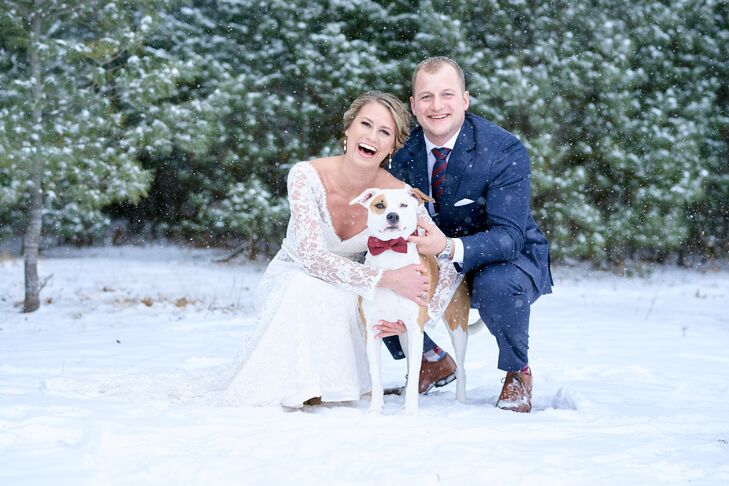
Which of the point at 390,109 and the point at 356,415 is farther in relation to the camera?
the point at 390,109

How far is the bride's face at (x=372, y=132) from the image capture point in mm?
3652

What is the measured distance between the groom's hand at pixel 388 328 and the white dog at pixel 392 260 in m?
0.02

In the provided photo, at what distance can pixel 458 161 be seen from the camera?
3.79 m

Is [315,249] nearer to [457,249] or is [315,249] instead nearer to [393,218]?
[393,218]

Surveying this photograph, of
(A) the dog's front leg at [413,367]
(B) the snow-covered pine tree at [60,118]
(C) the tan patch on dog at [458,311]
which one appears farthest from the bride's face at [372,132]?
(B) the snow-covered pine tree at [60,118]

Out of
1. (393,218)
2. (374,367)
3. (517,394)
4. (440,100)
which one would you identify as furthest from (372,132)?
(517,394)

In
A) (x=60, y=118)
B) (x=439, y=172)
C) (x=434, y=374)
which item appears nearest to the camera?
(x=439, y=172)

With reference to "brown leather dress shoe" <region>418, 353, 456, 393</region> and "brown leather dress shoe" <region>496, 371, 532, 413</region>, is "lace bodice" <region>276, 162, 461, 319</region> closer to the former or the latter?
"brown leather dress shoe" <region>496, 371, 532, 413</region>

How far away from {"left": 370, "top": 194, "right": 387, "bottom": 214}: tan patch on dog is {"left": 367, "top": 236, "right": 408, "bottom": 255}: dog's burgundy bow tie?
144 mm

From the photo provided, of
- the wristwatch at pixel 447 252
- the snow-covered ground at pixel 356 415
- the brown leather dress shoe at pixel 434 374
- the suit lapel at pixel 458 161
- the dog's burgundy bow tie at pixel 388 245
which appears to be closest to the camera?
the snow-covered ground at pixel 356 415

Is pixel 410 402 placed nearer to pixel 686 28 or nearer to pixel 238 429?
pixel 238 429

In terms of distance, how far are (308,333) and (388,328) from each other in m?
0.41

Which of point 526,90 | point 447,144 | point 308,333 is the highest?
point 526,90

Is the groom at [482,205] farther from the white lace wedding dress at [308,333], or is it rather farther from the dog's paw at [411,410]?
the dog's paw at [411,410]
